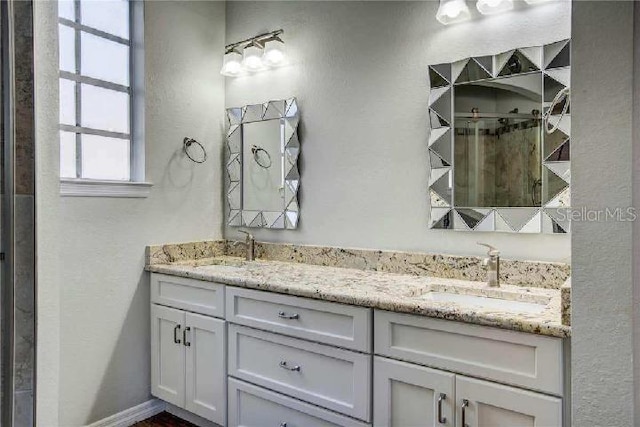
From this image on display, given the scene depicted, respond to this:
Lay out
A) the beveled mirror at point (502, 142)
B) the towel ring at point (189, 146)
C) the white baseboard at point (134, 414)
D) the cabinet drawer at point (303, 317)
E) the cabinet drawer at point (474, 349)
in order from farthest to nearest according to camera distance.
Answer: the towel ring at point (189, 146) → the white baseboard at point (134, 414) → the beveled mirror at point (502, 142) → the cabinet drawer at point (303, 317) → the cabinet drawer at point (474, 349)

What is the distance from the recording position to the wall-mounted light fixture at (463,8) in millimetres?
2059

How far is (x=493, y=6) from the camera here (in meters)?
2.07

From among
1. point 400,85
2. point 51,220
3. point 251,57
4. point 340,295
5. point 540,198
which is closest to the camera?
point 51,220

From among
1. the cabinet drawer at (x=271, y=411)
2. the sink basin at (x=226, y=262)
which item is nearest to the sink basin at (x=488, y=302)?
the cabinet drawer at (x=271, y=411)

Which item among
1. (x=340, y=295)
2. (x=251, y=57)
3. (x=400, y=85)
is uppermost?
(x=251, y=57)

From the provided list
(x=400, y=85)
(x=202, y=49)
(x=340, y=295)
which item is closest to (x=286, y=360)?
(x=340, y=295)

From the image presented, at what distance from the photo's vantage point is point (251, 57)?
112 inches

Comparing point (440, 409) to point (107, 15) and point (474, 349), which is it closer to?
point (474, 349)

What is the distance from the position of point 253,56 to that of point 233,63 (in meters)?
0.18

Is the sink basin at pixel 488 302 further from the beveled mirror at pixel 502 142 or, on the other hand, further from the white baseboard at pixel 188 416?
the white baseboard at pixel 188 416

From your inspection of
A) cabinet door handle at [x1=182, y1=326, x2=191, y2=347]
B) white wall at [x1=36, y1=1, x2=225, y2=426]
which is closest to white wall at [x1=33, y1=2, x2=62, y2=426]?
white wall at [x1=36, y1=1, x2=225, y2=426]

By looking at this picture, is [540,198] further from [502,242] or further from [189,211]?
[189,211]

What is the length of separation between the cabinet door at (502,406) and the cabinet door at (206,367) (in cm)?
121

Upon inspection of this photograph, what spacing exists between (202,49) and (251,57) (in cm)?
37
